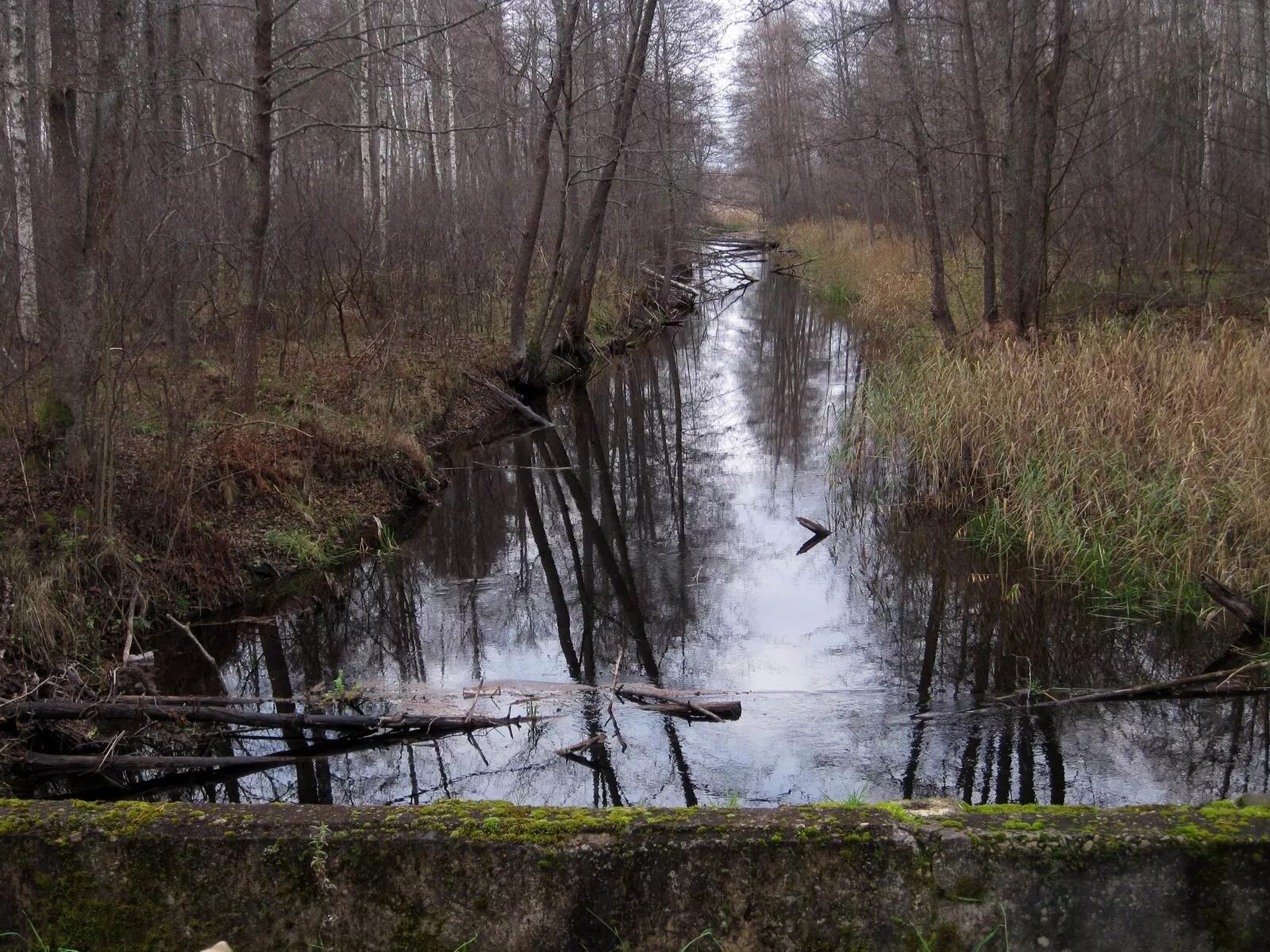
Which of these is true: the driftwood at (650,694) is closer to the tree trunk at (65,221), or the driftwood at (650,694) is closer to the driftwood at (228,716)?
the driftwood at (228,716)

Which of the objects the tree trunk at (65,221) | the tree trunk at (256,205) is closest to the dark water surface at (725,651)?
the tree trunk at (65,221)

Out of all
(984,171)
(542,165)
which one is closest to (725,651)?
(984,171)

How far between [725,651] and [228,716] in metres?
3.33

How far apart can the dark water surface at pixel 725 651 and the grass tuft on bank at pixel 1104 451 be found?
0.41m

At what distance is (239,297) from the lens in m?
12.7

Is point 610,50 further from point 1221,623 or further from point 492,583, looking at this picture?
point 1221,623

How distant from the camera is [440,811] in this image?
273 centimetres

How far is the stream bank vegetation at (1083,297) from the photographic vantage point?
783 cm

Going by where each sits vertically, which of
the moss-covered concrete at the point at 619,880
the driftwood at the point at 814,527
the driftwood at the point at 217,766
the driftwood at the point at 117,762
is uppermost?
the moss-covered concrete at the point at 619,880

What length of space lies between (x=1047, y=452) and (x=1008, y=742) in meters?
Result: 3.77

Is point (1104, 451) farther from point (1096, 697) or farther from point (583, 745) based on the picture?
point (583, 745)

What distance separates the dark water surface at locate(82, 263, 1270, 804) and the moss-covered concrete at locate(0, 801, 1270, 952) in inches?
101

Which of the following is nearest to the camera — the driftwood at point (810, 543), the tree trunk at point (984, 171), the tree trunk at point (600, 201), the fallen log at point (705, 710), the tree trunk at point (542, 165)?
the fallen log at point (705, 710)

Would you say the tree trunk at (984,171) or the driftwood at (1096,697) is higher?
the tree trunk at (984,171)
